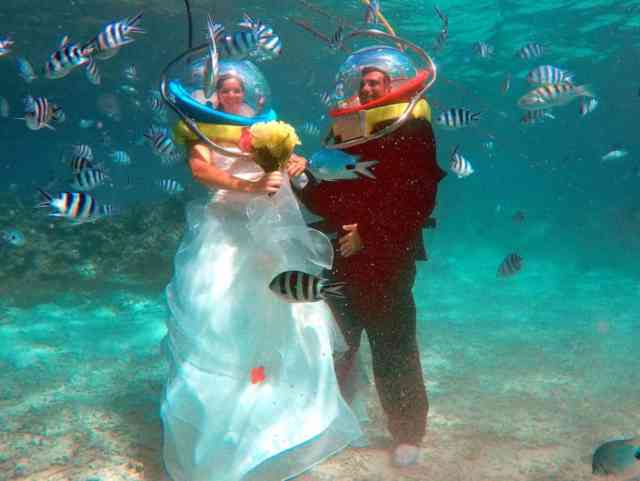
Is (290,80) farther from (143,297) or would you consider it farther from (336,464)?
(336,464)

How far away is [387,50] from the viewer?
3.84 metres

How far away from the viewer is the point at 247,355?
3.04 m

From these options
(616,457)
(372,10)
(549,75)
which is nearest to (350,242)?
(616,457)

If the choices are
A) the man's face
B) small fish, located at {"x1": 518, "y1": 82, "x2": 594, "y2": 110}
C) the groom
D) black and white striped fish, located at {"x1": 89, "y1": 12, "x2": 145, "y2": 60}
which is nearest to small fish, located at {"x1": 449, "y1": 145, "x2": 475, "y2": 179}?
small fish, located at {"x1": 518, "y1": 82, "x2": 594, "y2": 110}

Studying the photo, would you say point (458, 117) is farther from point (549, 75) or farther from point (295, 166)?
point (295, 166)

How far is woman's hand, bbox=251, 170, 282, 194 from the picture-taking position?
289cm

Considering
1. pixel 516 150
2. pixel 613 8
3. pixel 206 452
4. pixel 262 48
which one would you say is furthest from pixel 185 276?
pixel 516 150

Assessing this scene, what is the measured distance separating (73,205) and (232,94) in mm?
2822

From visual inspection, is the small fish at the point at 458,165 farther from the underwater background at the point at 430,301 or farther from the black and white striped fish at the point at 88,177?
the black and white striped fish at the point at 88,177

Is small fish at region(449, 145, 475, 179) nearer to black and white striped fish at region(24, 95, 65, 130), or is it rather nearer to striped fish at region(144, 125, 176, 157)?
striped fish at region(144, 125, 176, 157)

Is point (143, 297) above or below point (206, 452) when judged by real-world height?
below

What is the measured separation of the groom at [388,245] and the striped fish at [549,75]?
5678mm

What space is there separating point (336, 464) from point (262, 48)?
21.0 feet

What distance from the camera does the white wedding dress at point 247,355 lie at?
300cm
